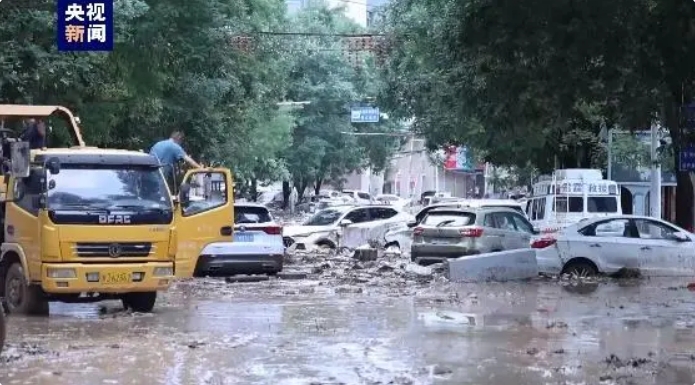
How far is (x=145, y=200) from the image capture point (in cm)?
1413

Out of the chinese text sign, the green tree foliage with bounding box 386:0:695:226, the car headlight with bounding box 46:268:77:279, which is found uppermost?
the chinese text sign

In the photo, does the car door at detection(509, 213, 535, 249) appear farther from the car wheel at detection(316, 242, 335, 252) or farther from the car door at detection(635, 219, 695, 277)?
the car wheel at detection(316, 242, 335, 252)

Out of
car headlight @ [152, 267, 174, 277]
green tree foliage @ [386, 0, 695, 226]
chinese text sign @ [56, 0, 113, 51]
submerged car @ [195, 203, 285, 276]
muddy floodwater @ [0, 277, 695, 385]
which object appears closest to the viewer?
muddy floodwater @ [0, 277, 695, 385]

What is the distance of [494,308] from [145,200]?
571 cm

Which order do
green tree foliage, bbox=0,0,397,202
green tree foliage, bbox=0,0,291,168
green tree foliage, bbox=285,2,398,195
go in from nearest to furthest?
green tree foliage, bbox=0,0,291,168, green tree foliage, bbox=0,0,397,202, green tree foliage, bbox=285,2,398,195

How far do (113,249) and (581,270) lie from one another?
11204 mm

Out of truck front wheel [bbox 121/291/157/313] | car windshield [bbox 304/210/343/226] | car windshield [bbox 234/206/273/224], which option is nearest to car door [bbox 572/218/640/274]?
car windshield [bbox 234/206/273/224]

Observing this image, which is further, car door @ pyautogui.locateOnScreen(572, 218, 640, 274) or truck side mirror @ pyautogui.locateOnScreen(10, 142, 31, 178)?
car door @ pyautogui.locateOnScreen(572, 218, 640, 274)

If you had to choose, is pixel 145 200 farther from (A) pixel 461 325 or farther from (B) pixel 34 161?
(A) pixel 461 325

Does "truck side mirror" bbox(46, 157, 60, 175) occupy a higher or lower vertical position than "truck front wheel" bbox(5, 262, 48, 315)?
higher

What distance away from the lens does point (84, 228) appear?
1362cm

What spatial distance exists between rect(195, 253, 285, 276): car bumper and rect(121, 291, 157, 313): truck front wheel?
5025mm

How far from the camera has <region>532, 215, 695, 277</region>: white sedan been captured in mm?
21438

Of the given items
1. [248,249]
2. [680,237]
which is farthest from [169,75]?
[680,237]
